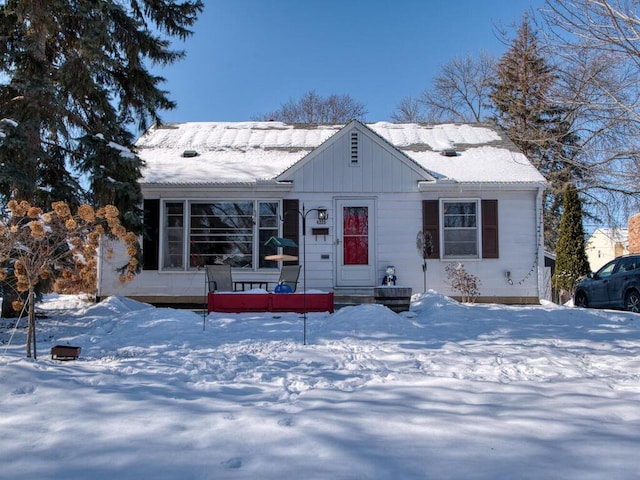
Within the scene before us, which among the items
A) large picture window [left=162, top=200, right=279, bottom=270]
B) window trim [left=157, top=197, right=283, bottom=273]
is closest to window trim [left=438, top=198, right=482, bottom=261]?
window trim [left=157, top=197, right=283, bottom=273]

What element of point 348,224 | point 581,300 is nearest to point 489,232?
point 581,300

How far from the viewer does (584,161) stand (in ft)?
29.3

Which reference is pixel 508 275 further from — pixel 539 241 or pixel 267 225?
pixel 267 225

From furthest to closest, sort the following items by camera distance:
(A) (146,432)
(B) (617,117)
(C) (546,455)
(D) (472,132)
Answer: (D) (472,132) → (B) (617,117) → (A) (146,432) → (C) (546,455)

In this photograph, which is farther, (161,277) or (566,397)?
(161,277)

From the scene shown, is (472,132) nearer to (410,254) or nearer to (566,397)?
(410,254)

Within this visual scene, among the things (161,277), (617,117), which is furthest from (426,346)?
(161,277)

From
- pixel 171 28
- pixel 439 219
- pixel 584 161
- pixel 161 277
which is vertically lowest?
pixel 161 277

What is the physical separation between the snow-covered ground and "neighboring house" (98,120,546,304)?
3.82 meters

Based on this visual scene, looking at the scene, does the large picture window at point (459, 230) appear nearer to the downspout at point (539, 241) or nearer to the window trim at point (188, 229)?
the downspout at point (539, 241)

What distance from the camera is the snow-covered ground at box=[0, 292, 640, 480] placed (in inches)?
108

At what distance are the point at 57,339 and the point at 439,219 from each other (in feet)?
26.9

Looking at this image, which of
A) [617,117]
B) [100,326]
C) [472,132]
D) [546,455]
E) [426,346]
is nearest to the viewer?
[546,455]

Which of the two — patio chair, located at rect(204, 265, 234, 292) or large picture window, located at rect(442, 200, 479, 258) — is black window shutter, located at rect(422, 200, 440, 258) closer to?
large picture window, located at rect(442, 200, 479, 258)
